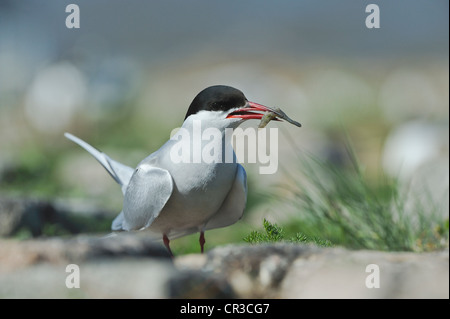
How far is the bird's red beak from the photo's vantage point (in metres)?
2.22

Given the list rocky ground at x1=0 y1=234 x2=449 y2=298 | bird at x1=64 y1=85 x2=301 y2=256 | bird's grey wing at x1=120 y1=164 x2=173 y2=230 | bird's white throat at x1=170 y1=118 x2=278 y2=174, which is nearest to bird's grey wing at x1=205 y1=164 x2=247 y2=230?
bird at x1=64 y1=85 x2=301 y2=256

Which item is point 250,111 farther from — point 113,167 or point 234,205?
point 113,167

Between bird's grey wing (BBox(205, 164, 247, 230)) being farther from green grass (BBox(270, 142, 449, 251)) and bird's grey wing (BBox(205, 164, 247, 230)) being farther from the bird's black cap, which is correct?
green grass (BBox(270, 142, 449, 251))

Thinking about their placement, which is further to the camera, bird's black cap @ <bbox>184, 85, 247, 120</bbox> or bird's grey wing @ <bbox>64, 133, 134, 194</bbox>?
bird's grey wing @ <bbox>64, 133, 134, 194</bbox>

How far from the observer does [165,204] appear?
93.0 inches

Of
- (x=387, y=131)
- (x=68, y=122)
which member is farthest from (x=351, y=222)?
(x=387, y=131)

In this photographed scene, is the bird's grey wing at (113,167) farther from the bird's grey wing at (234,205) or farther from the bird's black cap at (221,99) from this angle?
the bird's black cap at (221,99)

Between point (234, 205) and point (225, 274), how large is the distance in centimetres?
65

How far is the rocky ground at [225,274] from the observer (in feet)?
5.65

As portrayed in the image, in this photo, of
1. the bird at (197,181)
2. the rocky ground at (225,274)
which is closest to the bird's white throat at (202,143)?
the bird at (197,181)

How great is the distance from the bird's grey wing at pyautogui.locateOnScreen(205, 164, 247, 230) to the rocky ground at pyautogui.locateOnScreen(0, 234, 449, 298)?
0.51 m

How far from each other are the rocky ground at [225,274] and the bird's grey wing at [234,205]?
0.51 m

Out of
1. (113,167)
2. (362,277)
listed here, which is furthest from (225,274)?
(113,167)
